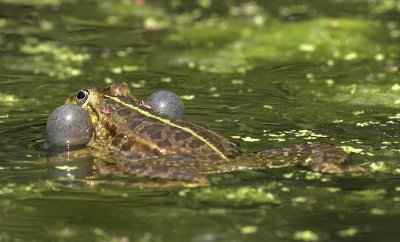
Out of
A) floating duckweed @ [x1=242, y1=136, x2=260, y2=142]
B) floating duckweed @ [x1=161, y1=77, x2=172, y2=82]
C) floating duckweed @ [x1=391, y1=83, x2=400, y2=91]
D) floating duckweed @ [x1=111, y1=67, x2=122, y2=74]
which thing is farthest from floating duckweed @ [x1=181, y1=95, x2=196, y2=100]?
floating duckweed @ [x1=391, y1=83, x2=400, y2=91]

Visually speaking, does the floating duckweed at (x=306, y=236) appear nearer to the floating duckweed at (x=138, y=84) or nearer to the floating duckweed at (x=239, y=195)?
the floating duckweed at (x=239, y=195)

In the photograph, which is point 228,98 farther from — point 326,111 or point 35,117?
point 35,117

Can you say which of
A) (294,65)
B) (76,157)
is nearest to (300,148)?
(76,157)

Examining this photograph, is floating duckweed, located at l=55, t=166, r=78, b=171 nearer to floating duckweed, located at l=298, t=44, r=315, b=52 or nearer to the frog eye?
the frog eye

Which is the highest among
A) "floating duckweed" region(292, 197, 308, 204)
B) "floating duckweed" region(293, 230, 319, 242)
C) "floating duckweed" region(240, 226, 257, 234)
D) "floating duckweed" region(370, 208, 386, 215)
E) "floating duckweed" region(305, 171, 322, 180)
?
"floating duckweed" region(305, 171, 322, 180)

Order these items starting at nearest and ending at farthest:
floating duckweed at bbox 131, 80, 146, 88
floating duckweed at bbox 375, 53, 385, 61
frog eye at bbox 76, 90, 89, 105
→ frog eye at bbox 76, 90, 89, 105, floating duckweed at bbox 131, 80, 146, 88, floating duckweed at bbox 375, 53, 385, 61

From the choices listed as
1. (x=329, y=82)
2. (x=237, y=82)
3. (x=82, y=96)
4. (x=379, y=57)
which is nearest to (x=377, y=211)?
(x=82, y=96)

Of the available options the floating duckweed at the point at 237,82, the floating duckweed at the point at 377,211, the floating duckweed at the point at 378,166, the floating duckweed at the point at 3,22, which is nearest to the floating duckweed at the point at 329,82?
the floating duckweed at the point at 237,82
